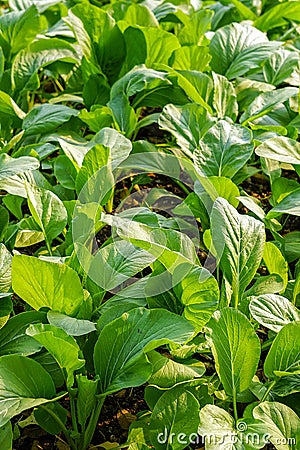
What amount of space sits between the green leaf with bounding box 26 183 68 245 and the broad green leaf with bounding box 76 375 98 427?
0.34 m

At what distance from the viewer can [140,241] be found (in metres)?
1.01

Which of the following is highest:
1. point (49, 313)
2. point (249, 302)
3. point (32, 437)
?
point (49, 313)

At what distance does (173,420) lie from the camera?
96 cm

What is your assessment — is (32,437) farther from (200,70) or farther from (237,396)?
(200,70)

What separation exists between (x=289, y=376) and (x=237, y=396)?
0.09 meters

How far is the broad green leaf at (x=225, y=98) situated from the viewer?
159cm

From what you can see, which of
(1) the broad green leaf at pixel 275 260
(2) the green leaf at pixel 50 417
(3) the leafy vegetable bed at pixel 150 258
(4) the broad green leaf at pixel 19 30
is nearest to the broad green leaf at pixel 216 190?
(3) the leafy vegetable bed at pixel 150 258

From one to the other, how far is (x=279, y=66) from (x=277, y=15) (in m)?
0.40

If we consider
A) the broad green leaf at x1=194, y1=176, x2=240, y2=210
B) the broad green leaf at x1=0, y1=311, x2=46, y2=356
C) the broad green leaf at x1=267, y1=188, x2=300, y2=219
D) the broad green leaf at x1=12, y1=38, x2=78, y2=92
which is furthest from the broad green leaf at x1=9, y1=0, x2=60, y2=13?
the broad green leaf at x1=0, y1=311, x2=46, y2=356

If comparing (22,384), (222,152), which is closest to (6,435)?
(22,384)

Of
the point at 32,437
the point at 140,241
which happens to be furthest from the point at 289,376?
the point at 32,437

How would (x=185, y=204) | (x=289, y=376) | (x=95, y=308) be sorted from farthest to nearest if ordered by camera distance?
(x=185, y=204)
(x=95, y=308)
(x=289, y=376)

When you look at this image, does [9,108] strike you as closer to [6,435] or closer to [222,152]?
[222,152]

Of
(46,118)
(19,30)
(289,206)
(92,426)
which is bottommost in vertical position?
(92,426)
